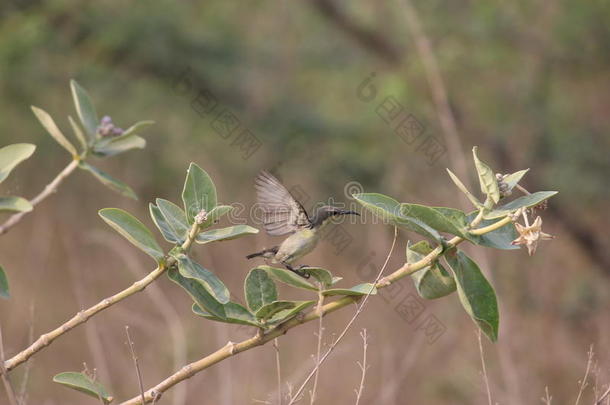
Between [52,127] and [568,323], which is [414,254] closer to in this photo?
[52,127]

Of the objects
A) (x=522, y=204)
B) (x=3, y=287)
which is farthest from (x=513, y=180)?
(x=3, y=287)

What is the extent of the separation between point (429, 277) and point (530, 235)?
0.26m

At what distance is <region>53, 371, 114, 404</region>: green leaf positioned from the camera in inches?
70.2

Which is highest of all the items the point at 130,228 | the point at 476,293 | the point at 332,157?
the point at 130,228

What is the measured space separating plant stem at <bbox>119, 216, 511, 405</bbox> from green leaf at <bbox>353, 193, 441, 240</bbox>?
2.8 inches

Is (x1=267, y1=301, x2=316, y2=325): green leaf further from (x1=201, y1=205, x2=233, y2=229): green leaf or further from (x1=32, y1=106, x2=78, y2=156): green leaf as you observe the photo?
(x1=32, y1=106, x2=78, y2=156): green leaf

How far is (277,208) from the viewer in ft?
7.63

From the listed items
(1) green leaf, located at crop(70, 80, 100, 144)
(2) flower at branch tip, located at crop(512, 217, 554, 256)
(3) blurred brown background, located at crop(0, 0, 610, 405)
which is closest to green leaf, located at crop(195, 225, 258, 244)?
(2) flower at branch tip, located at crop(512, 217, 554, 256)

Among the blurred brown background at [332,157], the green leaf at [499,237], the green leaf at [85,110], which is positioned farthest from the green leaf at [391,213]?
the blurred brown background at [332,157]

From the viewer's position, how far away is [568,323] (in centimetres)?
688

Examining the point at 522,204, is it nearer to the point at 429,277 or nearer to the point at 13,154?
the point at 429,277

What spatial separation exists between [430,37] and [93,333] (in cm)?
536

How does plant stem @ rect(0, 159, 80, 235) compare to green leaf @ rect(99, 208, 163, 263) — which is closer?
green leaf @ rect(99, 208, 163, 263)

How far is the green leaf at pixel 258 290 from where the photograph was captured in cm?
188
